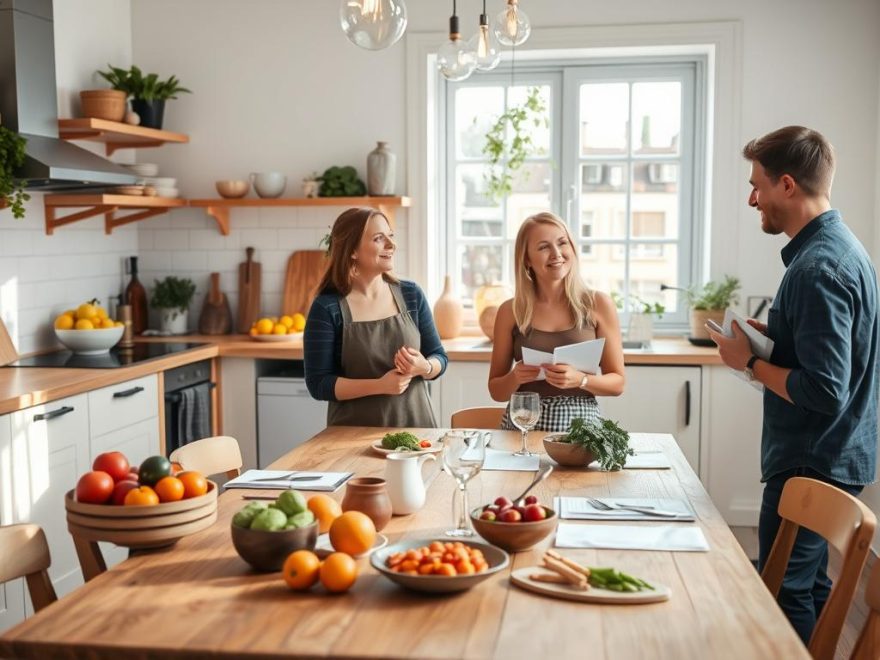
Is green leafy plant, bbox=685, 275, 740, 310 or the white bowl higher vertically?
green leafy plant, bbox=685, 275, 740, 310

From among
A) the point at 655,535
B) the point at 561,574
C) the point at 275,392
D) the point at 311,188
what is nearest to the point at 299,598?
the point at 561,574

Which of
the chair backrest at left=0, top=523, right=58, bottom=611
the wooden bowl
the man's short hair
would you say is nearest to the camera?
the wooden bowl

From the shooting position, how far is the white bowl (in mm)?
4375

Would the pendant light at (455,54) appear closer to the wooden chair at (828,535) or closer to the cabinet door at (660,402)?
the wooden chair at (828,535)

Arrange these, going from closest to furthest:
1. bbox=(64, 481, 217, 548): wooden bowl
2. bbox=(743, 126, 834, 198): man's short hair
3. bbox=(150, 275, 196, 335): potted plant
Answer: bbox=(64, 481, 217, 548): wooden bowl, bbox=(743, 126, 834, 198): man's short hair, bbox=(150, 275, 196, 335): potted plant

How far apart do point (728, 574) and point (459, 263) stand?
3.69 metres

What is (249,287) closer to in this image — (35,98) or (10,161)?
(35,98)

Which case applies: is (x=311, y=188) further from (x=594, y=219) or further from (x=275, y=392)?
(x=594, y=219)

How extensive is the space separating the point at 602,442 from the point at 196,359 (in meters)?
2.53

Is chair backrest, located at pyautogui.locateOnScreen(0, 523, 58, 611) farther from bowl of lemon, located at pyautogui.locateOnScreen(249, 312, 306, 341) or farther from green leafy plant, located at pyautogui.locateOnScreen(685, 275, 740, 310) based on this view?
green leafy plant, located at pyautogui.locateOnScreen(685, 275, 740, 310)

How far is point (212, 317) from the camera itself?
5285 millimetres

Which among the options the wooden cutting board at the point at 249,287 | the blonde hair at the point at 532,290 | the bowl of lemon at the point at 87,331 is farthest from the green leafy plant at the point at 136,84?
the blonde hair at the point at 532,290

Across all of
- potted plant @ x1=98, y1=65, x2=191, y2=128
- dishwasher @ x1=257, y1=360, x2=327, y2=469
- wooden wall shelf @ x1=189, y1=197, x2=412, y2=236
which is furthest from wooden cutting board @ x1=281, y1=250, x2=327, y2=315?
potted plant @ x1=98, y1=65, x2=191, y2=128

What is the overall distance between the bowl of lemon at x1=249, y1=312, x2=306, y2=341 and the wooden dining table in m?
2.86
